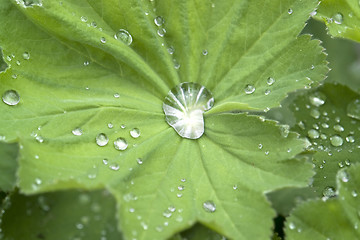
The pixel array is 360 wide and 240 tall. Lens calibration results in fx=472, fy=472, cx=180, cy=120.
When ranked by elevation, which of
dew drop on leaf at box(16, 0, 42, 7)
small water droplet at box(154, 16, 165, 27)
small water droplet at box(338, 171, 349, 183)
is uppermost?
small water droplet at box(154, 16, 165, 27)

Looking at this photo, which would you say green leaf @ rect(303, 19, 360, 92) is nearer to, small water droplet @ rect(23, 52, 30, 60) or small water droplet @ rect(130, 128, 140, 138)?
small water droplet @ rect(130, 128, 140, 138)

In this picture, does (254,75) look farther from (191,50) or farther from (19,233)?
(19,233)

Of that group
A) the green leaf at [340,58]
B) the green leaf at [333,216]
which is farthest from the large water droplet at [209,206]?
the green leaf at [340,58]

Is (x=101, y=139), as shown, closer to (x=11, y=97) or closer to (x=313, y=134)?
(x=11, y=97)

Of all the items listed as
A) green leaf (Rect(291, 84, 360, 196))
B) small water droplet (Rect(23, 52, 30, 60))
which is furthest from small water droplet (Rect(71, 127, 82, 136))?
green leaf (Rect(291, 84, 360, 196))

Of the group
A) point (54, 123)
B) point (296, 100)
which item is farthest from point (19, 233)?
point (296, 100)

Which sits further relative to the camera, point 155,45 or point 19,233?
point 155,45
